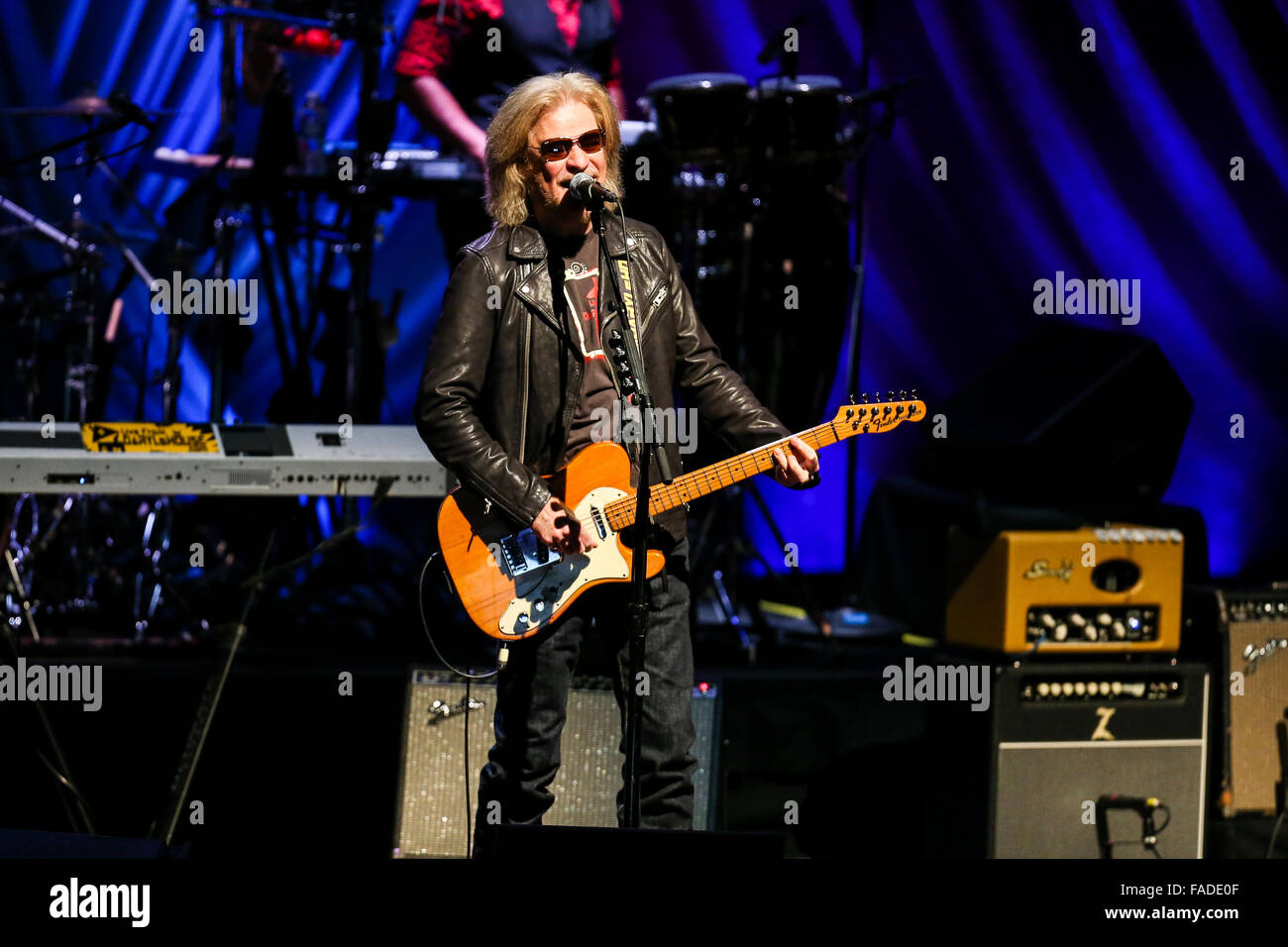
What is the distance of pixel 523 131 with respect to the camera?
3.51 m

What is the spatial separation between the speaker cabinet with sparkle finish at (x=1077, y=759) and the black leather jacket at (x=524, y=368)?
1.46 metres

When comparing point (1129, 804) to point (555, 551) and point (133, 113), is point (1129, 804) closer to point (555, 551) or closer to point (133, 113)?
point (555, 551)

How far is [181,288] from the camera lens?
5.84 meters

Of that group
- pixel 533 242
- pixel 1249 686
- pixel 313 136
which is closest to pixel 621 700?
pixel 533 242

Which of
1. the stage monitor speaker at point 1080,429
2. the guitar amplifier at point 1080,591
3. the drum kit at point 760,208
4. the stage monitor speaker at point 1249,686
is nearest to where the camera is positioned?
the guitar amplifier at point 1080,591

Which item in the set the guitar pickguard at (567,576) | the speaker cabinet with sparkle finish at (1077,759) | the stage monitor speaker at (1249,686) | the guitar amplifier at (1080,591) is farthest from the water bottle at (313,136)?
the stage monitor speaker at (1249,686)

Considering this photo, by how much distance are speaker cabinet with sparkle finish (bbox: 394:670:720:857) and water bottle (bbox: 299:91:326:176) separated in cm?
257

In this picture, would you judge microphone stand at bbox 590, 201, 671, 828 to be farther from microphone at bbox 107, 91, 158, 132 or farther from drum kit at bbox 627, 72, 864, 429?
microphone at bbox 107, 91, 158, 132

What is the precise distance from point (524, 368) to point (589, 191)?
23.1 inches

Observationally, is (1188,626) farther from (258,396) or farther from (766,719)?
(258,396)

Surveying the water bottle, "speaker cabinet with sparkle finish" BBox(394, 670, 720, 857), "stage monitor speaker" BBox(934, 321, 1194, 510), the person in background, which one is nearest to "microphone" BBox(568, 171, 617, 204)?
"speaker cabinet with sparkle finish" BBox(394, 670, 720, 857)

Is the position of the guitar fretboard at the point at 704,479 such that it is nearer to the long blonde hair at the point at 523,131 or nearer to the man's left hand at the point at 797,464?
the man's left hand at the point at 797,464

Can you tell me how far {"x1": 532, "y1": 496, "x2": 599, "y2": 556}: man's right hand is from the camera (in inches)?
131

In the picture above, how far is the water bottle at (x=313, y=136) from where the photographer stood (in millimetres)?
6035
